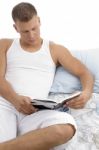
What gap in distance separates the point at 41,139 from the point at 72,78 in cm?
61

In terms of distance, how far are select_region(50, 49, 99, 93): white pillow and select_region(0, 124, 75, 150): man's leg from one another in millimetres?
501

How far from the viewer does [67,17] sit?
2.24m

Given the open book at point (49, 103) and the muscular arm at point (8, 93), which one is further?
the muscular arm at point (8, 93)

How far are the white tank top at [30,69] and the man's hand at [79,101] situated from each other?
23cm

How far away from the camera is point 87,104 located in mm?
1693

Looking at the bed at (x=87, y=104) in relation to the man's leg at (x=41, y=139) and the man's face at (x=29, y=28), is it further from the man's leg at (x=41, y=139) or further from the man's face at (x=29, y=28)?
the man's face at (x=29, y=28)

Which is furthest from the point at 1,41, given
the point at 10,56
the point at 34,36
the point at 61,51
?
the point at 61,51

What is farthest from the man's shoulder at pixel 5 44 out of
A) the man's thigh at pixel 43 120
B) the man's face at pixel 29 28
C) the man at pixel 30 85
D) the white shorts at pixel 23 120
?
the man's thigh at pixel 43 120

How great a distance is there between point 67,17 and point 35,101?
1026mm

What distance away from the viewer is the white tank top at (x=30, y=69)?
1705mm

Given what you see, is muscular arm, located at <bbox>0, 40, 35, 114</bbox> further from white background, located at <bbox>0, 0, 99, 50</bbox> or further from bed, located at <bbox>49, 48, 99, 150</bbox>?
white background, located at <bbox>0, 0, 99, 50</bbox>

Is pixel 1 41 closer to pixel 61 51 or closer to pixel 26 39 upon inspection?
pixel 26 39

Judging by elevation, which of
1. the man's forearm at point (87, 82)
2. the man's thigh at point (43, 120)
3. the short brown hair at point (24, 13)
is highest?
the short brown hair at point (24, 13)

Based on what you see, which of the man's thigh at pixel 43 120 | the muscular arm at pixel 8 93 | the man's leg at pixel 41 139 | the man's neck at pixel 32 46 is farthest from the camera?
the man's neck at pixel 32 46
